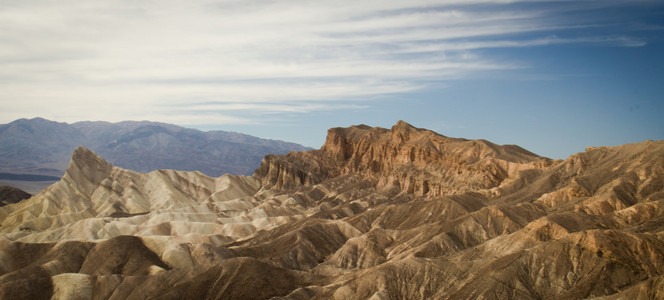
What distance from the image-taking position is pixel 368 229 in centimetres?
10250

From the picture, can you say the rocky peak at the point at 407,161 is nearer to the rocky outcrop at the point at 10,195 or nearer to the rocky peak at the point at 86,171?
the rocky peak at the point at 86,171

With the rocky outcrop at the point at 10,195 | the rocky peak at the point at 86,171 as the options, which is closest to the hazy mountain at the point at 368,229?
the rocky peak at the point at 86,171

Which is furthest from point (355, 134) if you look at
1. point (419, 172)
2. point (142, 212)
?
point (142, 212)

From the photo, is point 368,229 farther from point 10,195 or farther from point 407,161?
point 10,195

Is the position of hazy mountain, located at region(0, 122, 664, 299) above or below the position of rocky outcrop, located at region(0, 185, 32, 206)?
above

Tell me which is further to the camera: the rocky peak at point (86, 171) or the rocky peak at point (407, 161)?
the rocky peak at point (86, 171)

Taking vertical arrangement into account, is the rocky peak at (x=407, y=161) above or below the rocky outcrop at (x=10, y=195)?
above

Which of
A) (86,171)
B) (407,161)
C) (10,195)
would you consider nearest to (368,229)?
(407,161)

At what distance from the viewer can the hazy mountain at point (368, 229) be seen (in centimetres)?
5916

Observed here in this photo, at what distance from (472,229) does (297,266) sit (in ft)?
85.3

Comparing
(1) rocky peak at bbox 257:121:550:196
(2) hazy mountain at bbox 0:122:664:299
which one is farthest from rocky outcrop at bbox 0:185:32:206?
(1) rocky peak at bbox 257:121:550:196

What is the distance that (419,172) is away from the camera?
142 metres

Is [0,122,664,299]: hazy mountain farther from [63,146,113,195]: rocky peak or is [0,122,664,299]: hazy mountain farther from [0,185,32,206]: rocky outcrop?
[0,185,32,206]: rocky outcrop

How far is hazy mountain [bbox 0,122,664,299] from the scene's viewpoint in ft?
194
